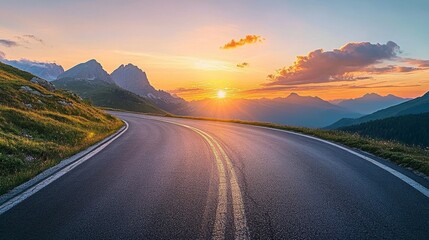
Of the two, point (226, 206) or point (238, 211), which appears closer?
point (238, 211)

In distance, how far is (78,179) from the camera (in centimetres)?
777

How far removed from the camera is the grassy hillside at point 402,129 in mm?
150538

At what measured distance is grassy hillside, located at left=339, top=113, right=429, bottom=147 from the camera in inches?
5927

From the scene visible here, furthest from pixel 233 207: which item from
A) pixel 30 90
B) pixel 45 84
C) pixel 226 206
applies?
pixel 45 84

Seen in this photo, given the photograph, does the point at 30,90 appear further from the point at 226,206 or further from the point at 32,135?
the point at 226,206

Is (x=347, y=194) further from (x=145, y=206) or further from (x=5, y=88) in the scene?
(x=5, y=88)

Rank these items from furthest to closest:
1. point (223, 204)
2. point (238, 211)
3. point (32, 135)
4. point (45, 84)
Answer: point (45, 84) < point (32, 135) < point (223, 204) < point (238, 211)

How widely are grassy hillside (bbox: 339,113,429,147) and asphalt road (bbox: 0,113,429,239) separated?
15662 cm

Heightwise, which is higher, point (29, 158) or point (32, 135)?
point (32, 135)

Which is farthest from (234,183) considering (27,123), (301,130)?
(301,130)

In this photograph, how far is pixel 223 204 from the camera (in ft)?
18.5

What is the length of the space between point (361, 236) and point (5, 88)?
26.0 meters

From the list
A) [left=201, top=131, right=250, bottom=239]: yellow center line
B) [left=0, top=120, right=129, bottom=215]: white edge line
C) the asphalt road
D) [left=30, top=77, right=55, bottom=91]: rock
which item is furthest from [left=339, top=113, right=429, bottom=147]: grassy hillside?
[left=0, top=120, right=129, bottom=215]: white edge line

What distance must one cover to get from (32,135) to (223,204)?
1231 centimetres
